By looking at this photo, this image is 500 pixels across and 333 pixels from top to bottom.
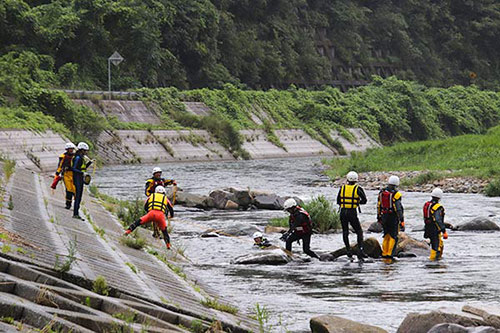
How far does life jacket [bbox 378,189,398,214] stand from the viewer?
2206cm

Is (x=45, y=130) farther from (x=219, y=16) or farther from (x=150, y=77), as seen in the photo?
(x=219, y=16)

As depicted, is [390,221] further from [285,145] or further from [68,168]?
[285,145]

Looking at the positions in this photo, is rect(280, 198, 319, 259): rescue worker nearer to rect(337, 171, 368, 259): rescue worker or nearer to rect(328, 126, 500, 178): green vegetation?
rect(337, 171, 368, 259): rescue worker

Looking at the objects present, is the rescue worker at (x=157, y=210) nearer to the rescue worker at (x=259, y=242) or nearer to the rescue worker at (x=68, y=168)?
the rescue worker at (x=259, y=242)

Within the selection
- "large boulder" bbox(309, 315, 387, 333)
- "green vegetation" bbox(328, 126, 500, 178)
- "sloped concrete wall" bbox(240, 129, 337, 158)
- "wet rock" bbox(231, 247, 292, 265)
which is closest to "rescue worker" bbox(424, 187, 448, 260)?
"wet rock" bbox(231, 247, 292, 265)

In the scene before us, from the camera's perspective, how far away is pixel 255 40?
100500 millimetres

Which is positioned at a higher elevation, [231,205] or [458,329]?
[231,205]

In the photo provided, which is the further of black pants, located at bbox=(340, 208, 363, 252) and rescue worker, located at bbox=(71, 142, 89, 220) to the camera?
rescue worker, located at bbox=(71, 142, 89, 220)

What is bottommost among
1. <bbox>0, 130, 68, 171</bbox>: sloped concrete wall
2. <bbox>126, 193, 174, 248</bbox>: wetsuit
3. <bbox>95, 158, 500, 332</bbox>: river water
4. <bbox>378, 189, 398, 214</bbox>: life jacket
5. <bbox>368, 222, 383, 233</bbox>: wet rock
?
<bbox>95, 158, 500, 332</bbox>: river water

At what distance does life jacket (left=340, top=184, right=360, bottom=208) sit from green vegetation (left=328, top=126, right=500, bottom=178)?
2186 cm

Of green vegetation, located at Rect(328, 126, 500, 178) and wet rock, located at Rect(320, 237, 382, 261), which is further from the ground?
green vegetation, located at Rect(328, 126, 500, 178)

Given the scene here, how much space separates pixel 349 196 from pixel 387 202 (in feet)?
2.71

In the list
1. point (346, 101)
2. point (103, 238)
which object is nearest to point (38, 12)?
point (346, 101)

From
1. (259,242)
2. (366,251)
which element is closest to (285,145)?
(259,242)
